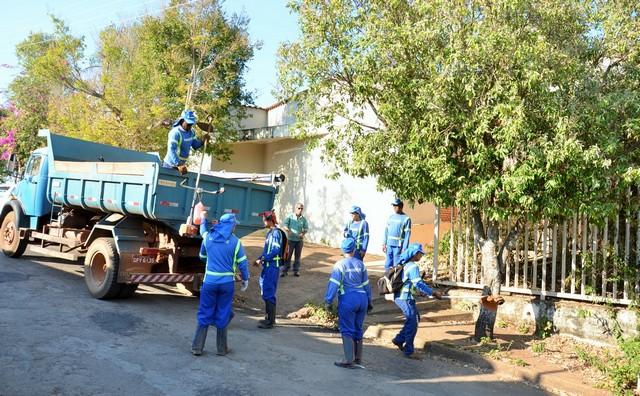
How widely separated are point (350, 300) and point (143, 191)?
3.47 m

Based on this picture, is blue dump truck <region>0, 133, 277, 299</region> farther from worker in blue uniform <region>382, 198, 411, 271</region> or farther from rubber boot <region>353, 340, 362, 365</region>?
rubber boot <region>353, 340, 362, 365</region>

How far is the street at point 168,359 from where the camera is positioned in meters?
4.77

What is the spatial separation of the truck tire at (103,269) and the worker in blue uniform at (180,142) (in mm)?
1626

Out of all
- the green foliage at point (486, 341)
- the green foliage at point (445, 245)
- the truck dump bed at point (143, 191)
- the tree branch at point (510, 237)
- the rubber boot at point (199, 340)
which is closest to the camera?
the rubber boot at point (199, 340)

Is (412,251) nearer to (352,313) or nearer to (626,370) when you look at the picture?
(352,313)

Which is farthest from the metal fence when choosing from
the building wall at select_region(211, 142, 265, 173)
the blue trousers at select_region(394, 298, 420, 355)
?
the building wall at select_region(211, 142, 265, 173)

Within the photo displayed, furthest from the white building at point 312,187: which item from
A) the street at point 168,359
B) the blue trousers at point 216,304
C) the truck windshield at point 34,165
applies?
the blue trousers at point 216,304

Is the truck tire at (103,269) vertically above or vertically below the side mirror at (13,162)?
below

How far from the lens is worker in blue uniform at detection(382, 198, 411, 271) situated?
878cm

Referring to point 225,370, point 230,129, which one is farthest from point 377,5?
point 230,129

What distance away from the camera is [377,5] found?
7.89 meters

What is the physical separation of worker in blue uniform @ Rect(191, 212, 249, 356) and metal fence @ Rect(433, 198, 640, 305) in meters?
4.40

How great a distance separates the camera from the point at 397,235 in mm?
8836

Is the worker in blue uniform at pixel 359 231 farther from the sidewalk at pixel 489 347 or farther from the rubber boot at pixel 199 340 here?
the rubber boot at pixel 199 340
